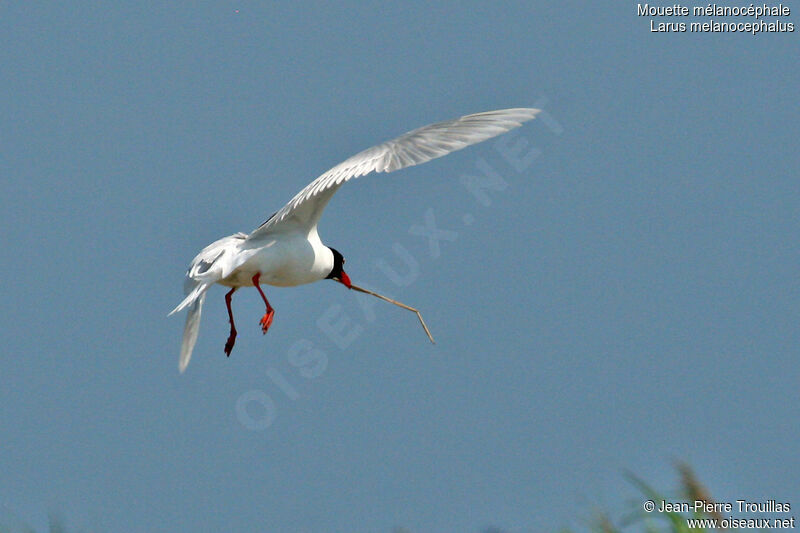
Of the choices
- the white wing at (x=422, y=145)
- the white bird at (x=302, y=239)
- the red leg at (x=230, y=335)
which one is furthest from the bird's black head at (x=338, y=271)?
the white wing at (x=422, y=145)

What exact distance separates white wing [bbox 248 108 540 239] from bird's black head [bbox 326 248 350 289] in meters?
2.06

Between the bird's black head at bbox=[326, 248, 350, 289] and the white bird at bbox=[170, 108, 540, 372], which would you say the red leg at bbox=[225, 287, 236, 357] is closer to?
the white bird at bbox=[170, 108, 540, 372]

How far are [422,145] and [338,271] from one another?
2662mm

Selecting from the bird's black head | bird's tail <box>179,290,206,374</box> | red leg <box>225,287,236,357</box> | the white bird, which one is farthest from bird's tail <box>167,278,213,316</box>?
the bird's black head

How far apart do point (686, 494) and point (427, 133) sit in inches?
170

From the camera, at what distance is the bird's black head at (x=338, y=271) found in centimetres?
880

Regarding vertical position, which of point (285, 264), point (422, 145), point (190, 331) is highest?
point (422, 145)

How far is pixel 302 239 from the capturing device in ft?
26.1

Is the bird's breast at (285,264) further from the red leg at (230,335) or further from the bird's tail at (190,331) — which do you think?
the bird's tail at (190,331)

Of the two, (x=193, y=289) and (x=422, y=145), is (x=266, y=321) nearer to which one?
(x=193, y=289)

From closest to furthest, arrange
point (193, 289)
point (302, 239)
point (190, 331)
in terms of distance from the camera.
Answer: point (193, 289) < point (302, 239) < point (190, 331)

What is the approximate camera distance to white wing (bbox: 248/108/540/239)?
6.20m

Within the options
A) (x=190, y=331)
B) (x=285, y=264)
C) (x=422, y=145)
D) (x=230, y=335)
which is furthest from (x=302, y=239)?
(x=422, y=145)

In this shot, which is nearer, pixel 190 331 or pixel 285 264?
pixel 285 264
